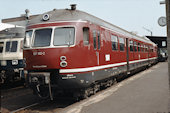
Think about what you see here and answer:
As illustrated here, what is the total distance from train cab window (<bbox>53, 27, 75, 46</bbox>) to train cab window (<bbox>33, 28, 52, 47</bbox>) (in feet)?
0.85

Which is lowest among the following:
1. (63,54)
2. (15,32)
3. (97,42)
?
(63,54)

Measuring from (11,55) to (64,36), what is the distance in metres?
6.69

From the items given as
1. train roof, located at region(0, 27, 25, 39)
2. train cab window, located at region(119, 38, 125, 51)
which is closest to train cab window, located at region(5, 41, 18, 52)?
train roof, located at region(0, 27, 25, 39)

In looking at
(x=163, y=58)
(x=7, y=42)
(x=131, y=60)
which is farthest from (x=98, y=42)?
(x=163, y=58)

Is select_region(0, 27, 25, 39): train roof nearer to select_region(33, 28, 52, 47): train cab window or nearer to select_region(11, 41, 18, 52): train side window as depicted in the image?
select_region(11, 41, 18, 52): train side window

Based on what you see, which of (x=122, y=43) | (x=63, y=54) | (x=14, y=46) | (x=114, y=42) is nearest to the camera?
(x=63, y=54)

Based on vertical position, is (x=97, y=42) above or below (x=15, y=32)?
below

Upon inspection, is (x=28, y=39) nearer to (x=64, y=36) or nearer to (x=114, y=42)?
(x=64, y=36)

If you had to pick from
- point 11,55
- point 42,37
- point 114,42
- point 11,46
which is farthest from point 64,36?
point 11,46

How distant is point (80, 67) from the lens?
698 cm

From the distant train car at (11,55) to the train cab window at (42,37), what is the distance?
5.26 metres

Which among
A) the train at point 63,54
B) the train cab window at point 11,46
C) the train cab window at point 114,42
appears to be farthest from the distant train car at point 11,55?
the train cab window at point 114,42

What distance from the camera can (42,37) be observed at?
724 centimetres

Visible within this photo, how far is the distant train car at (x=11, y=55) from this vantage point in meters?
12.0
